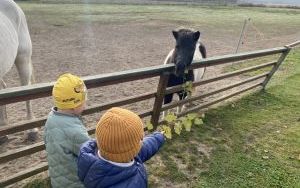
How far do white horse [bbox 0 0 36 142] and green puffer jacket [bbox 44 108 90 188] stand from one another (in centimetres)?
221

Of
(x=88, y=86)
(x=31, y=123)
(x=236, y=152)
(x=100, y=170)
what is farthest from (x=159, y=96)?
(x=100, y=170)

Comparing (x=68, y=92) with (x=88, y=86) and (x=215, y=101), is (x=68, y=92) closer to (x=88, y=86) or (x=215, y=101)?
(x=88, y=86)

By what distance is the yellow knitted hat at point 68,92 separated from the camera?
263 cm

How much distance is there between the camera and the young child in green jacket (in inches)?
104

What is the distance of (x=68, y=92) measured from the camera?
2641mm

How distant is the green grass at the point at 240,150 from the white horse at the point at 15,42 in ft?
6.98

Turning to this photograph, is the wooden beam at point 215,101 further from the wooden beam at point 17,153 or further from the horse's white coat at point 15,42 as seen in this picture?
the wooden beam at point 17,153

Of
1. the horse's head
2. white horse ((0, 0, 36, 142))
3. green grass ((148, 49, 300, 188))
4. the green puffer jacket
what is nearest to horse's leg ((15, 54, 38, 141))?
white horse ((0, 0, 36, 142))

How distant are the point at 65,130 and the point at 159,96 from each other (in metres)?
2.42

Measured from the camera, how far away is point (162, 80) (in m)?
4.95

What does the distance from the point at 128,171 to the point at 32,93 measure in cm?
156

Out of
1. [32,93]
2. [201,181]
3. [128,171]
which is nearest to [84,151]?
[128,171]

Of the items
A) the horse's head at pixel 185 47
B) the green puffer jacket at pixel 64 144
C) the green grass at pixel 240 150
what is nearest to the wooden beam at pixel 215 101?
the green grass at pixel 240 150

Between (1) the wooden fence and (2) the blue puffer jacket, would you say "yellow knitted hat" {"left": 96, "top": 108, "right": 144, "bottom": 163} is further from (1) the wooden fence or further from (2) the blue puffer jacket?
(1) the wooden fence
